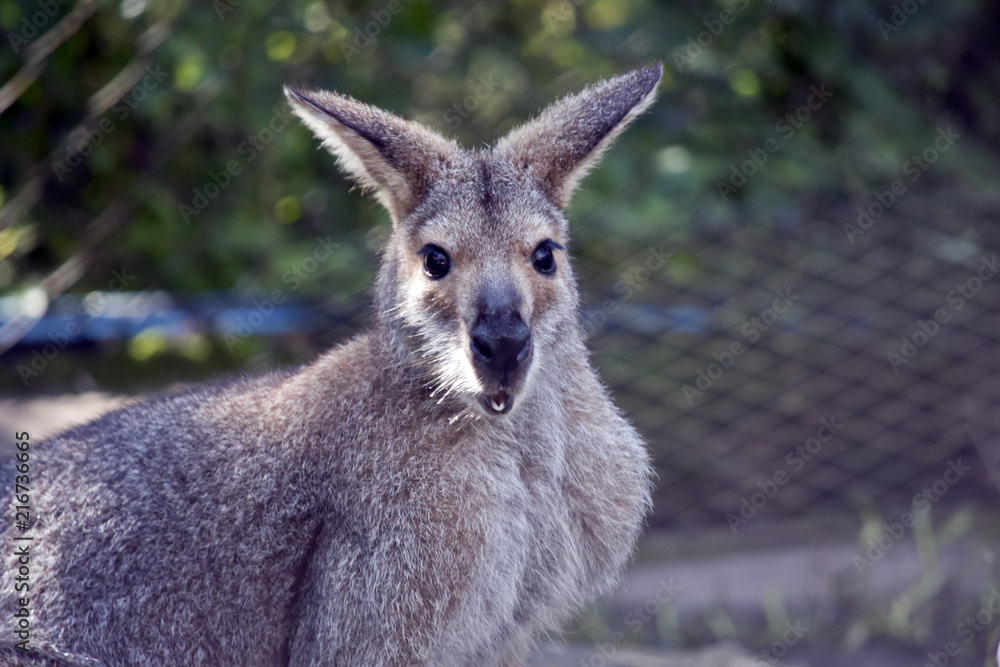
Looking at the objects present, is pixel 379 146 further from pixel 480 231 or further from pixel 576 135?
pixel 576 135

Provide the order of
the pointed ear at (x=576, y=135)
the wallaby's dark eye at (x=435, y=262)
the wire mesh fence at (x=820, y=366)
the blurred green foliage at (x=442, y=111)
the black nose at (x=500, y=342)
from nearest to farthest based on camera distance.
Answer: the black nose at (x=500, y=342), the wallaby's dark eye at (x=435, y=262), the pointed ear at (x=576, y=135), the blurred green foliage at (x=442, y=111), the wire mesh fence at (x=820, y=366)

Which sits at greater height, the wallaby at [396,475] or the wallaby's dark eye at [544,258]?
the wallaby's dark eye at [544,258]

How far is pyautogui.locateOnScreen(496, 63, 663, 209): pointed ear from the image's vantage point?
12.1ft

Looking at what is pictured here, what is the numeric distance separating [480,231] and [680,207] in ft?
9.09

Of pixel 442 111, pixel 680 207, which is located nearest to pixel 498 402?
pixel 680 207

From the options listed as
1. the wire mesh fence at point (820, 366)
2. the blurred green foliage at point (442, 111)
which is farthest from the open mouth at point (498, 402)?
the wire mesh fence at point (820, 366)

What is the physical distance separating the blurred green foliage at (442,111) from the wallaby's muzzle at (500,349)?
2.71m

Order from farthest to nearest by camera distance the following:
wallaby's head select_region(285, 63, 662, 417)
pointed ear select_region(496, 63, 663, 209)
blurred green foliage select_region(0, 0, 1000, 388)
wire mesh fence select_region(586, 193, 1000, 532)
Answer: wire mesh fence select_region(586, 193, 1000, 532)
blurred green foliage select_region(0, 0, 1000, 388)
pointed ear select_region(496, 63, 663, 209)
wallaby's head select_region(285, 63, 662, 417)

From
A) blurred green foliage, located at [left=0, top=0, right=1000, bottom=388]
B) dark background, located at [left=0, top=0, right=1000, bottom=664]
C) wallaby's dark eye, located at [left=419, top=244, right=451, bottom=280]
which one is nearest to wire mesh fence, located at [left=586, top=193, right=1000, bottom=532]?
dark background, located at [left=0, top=0, right=1000, bottom=664]

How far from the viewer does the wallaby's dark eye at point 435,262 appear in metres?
3.46

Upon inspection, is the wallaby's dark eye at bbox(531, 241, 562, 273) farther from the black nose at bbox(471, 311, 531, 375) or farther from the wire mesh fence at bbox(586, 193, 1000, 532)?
the wire mesh fence at bbox(586, 193, 1000, 532)

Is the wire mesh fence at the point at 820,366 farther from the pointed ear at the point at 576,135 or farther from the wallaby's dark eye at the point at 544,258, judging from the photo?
the wallaby's dark eye at the point at 544,258

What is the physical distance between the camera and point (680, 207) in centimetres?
593

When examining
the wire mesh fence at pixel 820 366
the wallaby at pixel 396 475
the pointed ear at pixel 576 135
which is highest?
the pointed ear at pixel 576 135
